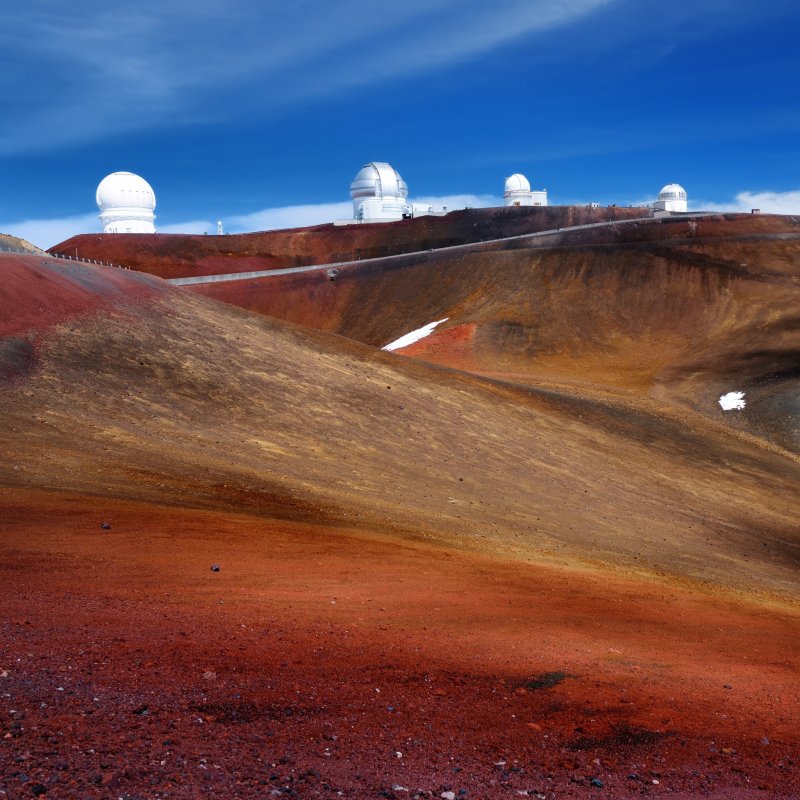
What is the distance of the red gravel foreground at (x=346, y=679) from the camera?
6750mm

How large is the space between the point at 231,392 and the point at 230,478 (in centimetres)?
784

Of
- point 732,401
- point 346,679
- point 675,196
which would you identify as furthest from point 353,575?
point 675,196

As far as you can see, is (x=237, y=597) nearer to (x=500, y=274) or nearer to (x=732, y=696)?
(x=732, y=696)

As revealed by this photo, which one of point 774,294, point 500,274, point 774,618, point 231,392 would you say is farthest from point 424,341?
point 774,618

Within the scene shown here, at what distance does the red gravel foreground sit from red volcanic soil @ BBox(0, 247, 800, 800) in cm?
4

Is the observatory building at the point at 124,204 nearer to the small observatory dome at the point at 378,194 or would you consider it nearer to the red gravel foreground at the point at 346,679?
the small observatory dome at the point at 378,194

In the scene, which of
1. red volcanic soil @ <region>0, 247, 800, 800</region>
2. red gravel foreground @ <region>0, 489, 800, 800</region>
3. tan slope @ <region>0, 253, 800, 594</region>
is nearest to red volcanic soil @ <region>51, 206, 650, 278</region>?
red volcanic soil @ <region>0, 247, 800, 800</region>

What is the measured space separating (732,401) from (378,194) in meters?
70.5

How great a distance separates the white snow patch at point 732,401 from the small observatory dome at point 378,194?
6625 centimetres

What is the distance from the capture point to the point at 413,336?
Result: 2709 inches

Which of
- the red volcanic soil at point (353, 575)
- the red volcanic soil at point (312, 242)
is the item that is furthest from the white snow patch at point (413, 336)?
the red volcanic soil at point (353, 575)

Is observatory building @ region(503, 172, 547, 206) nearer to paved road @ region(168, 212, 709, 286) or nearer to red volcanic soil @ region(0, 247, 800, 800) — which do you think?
paved road @ region(168, 212, 709, 286)

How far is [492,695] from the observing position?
344 inches

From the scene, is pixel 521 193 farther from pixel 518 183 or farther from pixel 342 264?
pixel 342 264
